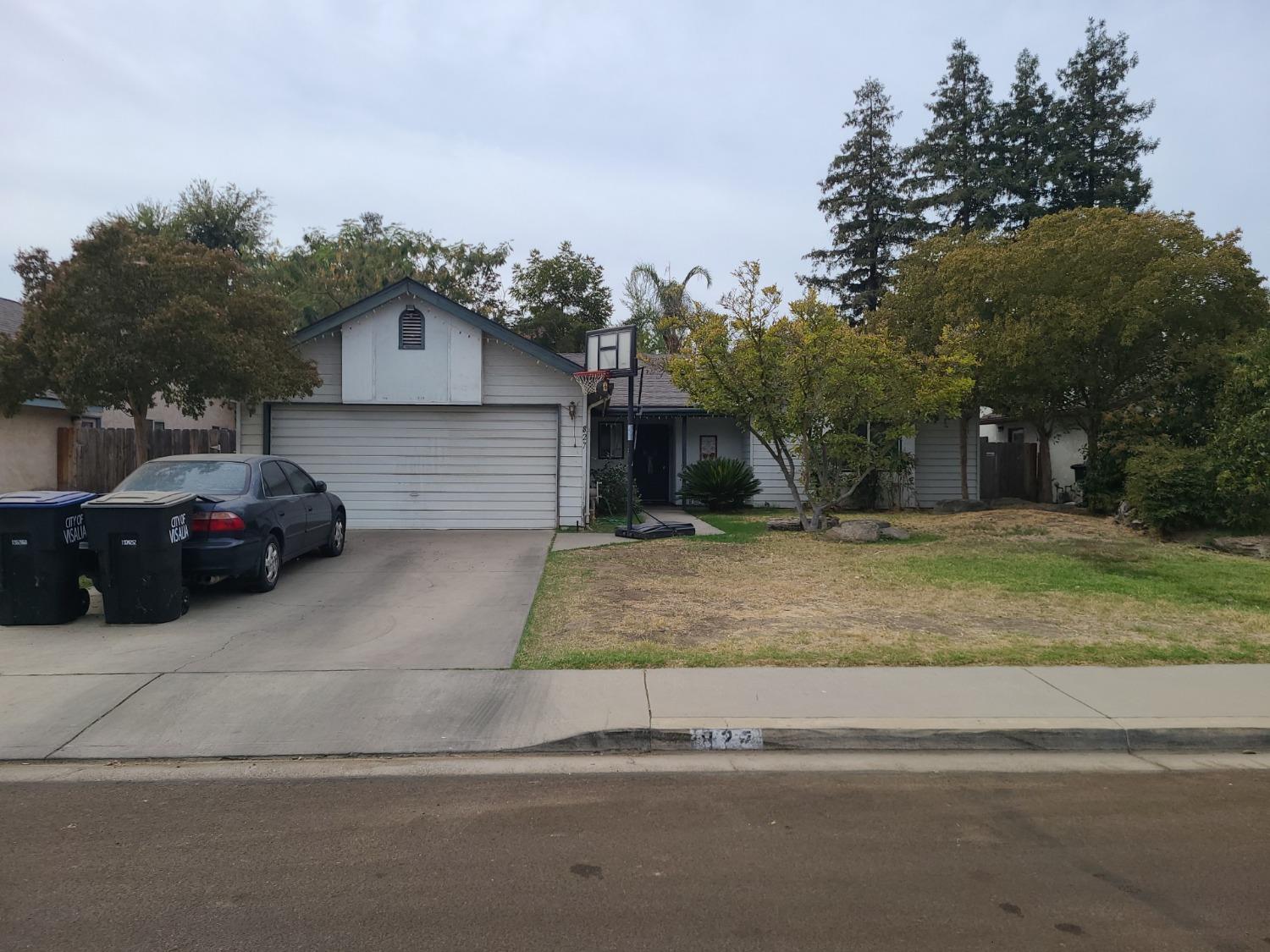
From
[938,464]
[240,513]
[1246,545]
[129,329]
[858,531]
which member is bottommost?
[1246,545]

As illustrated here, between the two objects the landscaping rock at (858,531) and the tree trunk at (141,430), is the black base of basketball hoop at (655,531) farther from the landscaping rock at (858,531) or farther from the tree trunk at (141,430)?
the tree trunk at (141,430)

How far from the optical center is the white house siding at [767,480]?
21.8 meters

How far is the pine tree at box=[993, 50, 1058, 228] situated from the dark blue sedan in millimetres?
30378

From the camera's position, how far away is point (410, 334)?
49.9ft

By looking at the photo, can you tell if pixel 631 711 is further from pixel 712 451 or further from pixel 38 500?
pixel 712 451

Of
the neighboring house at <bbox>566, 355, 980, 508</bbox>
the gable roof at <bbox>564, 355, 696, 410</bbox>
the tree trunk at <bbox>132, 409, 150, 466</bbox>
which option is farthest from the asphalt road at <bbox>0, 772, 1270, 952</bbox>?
the neighboring house at <bbox>566, 355, 980, 508</bbox>

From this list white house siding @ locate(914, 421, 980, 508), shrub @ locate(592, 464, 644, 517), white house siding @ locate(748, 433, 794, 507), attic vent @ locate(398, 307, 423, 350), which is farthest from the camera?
white house siding @ locate(914, 421, 980, 508)

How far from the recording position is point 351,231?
38094mm

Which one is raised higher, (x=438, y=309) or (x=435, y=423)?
(x=438, y=309)

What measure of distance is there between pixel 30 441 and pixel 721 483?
1472cm

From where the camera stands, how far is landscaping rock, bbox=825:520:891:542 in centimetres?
1464

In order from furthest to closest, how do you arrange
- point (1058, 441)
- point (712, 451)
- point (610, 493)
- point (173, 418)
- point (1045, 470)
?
point (1058, 441) → point (173, 418) → point (1045, 470) → point (712, 451) → point (610, 493)

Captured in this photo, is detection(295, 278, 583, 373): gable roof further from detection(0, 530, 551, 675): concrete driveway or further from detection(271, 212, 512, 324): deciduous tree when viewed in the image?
detection(271, 212, 512, 324): deciduous tree

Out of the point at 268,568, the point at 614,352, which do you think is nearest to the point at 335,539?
the point at 268,568
